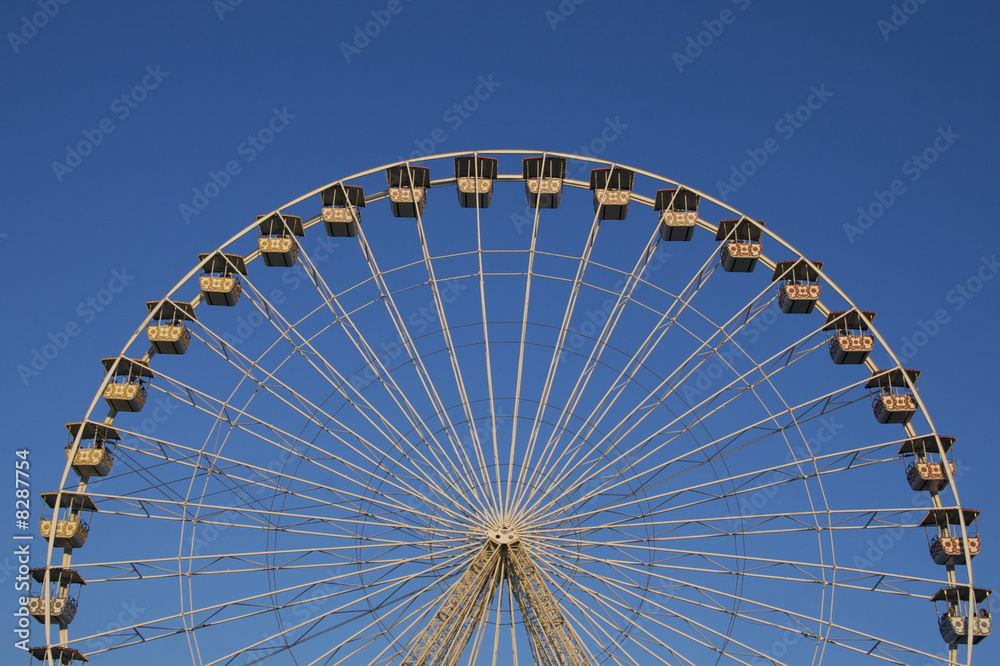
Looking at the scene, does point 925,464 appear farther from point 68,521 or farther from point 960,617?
point 68,521

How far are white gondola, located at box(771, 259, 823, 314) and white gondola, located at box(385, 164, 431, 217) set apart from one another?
475 inches

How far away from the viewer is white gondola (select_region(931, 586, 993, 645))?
33719 mm

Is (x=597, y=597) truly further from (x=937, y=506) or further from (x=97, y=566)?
(x=97, y=566)

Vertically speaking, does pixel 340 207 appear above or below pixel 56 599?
above

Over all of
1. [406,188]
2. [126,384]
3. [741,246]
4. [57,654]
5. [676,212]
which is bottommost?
[57,654]

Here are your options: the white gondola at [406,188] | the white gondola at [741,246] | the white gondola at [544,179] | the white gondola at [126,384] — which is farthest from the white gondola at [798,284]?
the white gondola at [126,384]

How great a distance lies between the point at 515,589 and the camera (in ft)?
112

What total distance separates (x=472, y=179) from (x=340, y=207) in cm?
455

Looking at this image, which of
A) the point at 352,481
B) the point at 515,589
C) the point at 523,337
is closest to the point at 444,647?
the point at 515,589

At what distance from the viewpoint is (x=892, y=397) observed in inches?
1458

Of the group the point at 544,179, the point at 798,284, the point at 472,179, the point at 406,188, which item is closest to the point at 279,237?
the point at 406,188

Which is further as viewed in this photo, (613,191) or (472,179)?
(472,179)

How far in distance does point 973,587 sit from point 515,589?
13.1m

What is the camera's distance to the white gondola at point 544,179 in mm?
39781
